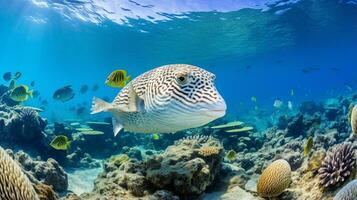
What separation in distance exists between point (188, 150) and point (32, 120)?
8.49 metres

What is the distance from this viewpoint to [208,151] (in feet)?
18.5

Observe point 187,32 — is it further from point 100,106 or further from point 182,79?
point 182,79

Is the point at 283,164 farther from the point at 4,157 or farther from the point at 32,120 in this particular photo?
the point at 32,120

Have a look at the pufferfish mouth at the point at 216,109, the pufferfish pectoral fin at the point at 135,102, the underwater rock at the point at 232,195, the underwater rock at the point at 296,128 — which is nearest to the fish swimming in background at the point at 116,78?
the underwater rock at the point at 232,195

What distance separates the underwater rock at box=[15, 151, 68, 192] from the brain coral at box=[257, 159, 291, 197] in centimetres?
523

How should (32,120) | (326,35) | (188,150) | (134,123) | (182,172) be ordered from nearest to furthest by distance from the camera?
1. (134,123)
2. (182,172)
3. (188,150)
4. (32,120)
5. (326,35)

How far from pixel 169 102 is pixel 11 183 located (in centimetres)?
190

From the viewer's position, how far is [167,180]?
15.4 feet

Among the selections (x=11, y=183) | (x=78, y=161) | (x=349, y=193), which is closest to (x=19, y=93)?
(x=78, y=161)

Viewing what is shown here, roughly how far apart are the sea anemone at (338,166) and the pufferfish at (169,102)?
2057 mm

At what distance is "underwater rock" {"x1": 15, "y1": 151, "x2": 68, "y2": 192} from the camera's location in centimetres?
782

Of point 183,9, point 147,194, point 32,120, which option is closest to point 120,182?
point 147,194

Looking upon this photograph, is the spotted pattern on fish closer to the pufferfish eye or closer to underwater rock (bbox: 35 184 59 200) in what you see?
the pufferfish eye

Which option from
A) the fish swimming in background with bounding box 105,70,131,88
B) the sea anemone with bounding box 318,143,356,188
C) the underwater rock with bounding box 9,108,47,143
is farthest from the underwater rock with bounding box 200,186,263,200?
the underwater rock with bounding box 9,108,47,143
